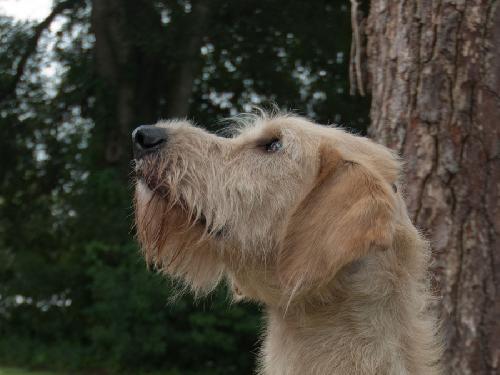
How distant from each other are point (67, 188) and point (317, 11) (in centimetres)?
553

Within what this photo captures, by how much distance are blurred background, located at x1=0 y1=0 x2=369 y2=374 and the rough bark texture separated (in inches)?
270

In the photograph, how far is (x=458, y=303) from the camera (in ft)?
14.0

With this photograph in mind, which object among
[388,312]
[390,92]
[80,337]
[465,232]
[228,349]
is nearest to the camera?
[388,312]

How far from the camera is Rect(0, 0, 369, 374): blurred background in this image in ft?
38.1

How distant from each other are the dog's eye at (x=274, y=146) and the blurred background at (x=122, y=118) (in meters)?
7.56

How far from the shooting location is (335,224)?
9.49ft

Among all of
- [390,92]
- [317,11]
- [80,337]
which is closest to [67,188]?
[80,337]

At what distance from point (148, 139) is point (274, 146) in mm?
597

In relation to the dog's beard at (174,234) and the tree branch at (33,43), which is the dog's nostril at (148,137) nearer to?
the dog's beard at (174,234)

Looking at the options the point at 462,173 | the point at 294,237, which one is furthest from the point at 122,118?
the point at 294,237

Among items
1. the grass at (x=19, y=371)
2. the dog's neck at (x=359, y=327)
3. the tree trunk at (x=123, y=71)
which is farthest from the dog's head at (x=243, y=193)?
the tree trunk at (x=123, y=71)

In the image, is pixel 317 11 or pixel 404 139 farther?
pixel 317 11

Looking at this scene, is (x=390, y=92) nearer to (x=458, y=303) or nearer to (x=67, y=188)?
(x=458, y=303)

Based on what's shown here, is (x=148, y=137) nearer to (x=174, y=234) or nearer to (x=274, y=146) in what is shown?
(x=174, y=234)
